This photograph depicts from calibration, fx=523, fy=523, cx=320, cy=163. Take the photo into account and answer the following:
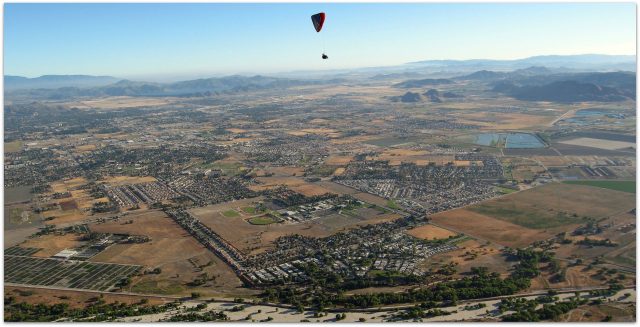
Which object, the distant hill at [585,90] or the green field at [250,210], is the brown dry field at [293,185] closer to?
the green field at [250,210]

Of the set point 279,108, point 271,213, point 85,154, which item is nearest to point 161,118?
point 279,108

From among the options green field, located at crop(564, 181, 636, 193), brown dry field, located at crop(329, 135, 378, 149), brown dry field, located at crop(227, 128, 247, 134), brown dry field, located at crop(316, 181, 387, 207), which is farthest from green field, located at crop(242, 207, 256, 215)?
brown dry field, located at crop(227, 128, 247, 134)

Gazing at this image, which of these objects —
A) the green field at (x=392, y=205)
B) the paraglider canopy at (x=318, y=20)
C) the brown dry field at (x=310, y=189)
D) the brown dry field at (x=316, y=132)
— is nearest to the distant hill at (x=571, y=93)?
the brown dry field at (x=316, y=132)

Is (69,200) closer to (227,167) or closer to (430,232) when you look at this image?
(227,167)

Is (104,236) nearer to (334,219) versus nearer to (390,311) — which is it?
(334,219)

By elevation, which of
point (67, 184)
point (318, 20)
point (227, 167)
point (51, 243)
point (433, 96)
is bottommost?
point (51, 243)

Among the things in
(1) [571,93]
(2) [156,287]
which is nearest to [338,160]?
(2) [156,287]
